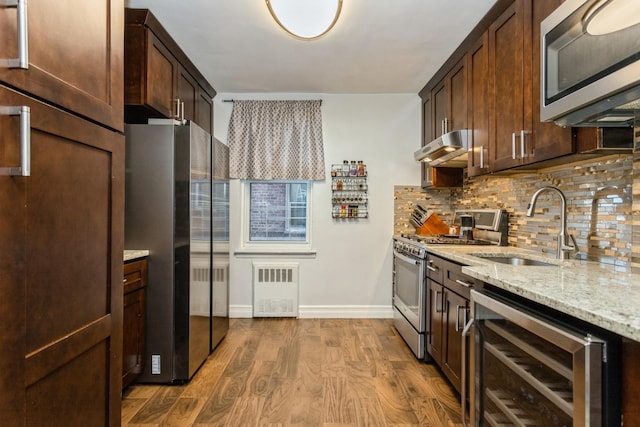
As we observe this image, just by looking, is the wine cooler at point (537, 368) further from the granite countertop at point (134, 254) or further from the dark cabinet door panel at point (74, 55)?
the granite countertop at point (134, 254)

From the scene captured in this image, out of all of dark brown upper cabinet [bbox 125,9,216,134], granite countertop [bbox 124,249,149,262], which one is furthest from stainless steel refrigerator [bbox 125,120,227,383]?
dark brown upper cabinet [bbox 125,9,216,134]

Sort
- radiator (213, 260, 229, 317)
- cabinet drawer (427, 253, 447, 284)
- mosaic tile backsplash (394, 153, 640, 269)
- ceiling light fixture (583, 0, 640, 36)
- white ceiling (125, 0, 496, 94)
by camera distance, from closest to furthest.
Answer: ceiling light fixture (583, 0, 640, 36), mosaic tile backsplash (394, 153, 640, 269), white ceiling (125, 0, 496, 94), cabinet drawer (427, 253, 447, 284), radiator (213, 260, 229, 317)

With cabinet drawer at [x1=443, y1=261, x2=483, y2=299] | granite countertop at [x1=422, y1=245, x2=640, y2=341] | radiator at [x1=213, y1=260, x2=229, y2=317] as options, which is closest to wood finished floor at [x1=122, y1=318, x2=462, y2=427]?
radiator at [x1=213, y1=260, x2=229, y2=317]

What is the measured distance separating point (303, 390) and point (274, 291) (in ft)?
5.34

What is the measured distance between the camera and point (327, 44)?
2.78 m

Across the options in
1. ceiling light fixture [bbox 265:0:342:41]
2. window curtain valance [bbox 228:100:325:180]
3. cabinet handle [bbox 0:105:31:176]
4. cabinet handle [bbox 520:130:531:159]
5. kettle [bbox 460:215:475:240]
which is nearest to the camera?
cabinet handle [bbox 0:105:31:176]

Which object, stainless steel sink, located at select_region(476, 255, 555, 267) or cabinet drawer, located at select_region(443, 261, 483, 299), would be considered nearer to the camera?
cabinet drawer, located at select_region(443, 261, 483, 299)

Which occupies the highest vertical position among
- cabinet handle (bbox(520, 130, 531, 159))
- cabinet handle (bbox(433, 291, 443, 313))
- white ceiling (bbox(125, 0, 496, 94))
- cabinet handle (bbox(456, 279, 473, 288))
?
white ceiling (bbox(125, 0, 496, 94))

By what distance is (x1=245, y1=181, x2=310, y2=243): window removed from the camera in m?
4.04

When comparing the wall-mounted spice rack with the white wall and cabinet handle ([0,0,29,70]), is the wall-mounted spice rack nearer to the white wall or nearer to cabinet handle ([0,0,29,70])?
the white wall

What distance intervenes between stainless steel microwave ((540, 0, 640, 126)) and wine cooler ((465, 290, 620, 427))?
0.73 metres

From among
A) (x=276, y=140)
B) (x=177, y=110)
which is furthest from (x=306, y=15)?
(x=276, y=140)

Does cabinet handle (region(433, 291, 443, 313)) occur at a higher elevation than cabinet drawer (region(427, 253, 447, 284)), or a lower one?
lower

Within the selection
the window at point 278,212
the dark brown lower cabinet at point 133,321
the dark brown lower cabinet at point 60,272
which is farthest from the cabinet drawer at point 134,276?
the window at point 278,212
